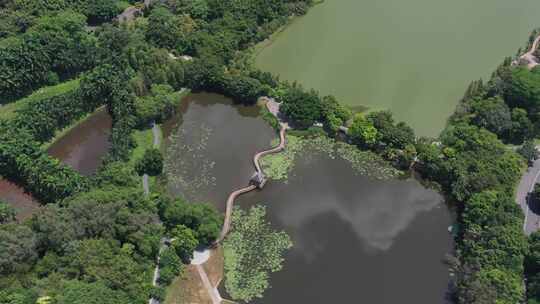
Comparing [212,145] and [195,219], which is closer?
[195,219]

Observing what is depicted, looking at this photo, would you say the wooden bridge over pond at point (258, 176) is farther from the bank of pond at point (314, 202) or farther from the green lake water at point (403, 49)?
the green lake water at point (403, 49)

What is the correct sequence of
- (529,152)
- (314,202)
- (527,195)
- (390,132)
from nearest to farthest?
(527,195), (314,202), (529,152), (390,132)

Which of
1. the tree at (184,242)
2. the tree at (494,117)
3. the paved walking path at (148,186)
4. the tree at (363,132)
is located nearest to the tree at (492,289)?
the tree at (363,132)

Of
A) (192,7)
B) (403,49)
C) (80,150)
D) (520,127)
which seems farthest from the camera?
(192,7)

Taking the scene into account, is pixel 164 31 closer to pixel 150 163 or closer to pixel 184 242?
Answer: pixel 150 163

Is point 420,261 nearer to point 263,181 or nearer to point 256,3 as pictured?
point 263,181

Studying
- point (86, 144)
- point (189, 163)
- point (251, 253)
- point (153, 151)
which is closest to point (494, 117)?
point (251, 253)

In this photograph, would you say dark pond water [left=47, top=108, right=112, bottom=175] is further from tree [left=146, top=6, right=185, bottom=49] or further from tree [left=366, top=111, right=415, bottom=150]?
tree [left=366, top=111, right=415, bottom=150]
